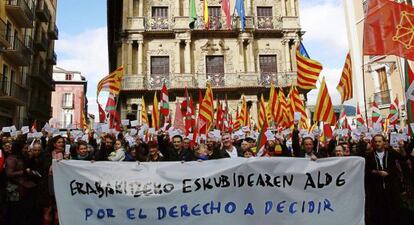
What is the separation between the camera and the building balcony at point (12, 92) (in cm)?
2027

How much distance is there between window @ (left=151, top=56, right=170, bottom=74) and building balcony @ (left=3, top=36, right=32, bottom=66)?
855 cm

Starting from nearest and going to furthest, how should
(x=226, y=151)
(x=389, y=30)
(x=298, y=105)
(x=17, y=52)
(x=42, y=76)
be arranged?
(x=226, y=151) → (x=389, y=30) → (x=298, y=105) → (x=17, y=52) → (x=42, y=76)

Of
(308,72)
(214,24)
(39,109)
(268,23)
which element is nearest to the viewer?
(308,72)

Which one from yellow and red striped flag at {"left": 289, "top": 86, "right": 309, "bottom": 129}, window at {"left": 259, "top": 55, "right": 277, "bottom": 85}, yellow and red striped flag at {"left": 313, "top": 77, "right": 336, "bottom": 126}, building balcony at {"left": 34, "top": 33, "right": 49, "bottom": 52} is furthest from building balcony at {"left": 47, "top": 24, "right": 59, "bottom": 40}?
yellow and red striped flag at {"left": 313, "top": 77, "right": 336, "bottom": 126}

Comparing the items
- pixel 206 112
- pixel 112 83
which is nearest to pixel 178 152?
pixel 206 112

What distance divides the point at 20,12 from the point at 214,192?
71.8 ft

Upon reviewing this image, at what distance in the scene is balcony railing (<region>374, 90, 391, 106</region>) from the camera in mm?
22641

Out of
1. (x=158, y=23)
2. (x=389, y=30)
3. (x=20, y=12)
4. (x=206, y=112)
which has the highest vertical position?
(x=158, y=23)

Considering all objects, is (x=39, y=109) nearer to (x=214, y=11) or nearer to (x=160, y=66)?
A: (x=160, y=66)

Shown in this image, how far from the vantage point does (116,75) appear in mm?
14133

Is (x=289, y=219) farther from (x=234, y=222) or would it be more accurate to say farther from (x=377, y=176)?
(x=377, y=176)

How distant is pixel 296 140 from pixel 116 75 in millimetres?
9320

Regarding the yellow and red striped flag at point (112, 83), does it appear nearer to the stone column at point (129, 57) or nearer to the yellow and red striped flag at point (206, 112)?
the yellow and red striped flag at point (206, 112)

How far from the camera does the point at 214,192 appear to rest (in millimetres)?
4777
